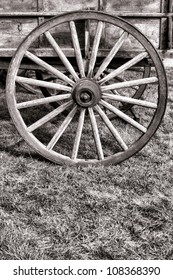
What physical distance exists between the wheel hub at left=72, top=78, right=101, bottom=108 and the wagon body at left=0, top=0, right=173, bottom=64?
29cm

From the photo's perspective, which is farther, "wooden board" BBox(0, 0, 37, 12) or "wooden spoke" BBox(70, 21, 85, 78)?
"wooden board" BBox(0, 0, 37, 12)

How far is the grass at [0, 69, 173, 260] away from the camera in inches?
108

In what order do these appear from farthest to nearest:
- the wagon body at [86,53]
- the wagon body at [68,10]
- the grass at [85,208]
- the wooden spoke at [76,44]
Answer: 1. the wagon body at [68,10]
2. the wagon body at [86,53]
3. the wooden spoke at [76,44]
4. the grass at [85,208]

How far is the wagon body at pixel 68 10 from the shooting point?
3.66 m

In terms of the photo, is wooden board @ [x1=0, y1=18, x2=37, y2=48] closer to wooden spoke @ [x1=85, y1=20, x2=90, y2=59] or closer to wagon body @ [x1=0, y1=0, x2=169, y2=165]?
wagon body @ [x1=0, y1=0, x2=169, y2=165]

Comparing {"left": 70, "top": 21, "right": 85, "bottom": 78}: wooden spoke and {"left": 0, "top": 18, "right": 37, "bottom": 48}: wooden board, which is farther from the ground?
{"left": 0, "top": 18, "right": 37, "bottom": 48}: wooden board

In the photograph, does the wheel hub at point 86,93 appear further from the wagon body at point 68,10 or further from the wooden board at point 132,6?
the wooden board at point 132,6

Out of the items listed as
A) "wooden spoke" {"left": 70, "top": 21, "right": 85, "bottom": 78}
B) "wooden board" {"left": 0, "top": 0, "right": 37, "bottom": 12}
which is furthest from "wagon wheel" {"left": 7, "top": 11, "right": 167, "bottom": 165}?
"wooden board" {"left": 0, "top": 0, "right": 37, "bottom": 12}

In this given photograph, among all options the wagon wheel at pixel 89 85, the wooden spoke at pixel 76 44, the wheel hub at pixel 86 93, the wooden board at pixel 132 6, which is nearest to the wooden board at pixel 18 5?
the wagon wheel at pixel 89 85

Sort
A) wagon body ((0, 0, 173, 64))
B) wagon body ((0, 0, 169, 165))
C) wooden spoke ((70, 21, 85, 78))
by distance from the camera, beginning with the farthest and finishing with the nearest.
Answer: wagon body ((0, 0, 173, 64)), wagon body ((0, 0, 169, 165)), wooden spoke ((70, 21, 85, 78))

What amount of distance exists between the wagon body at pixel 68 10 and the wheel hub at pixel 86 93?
289 millimetres

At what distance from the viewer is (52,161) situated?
3.74 metres

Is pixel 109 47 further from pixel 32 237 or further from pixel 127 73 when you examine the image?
pixel 127 73

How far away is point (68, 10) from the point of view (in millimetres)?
3705
